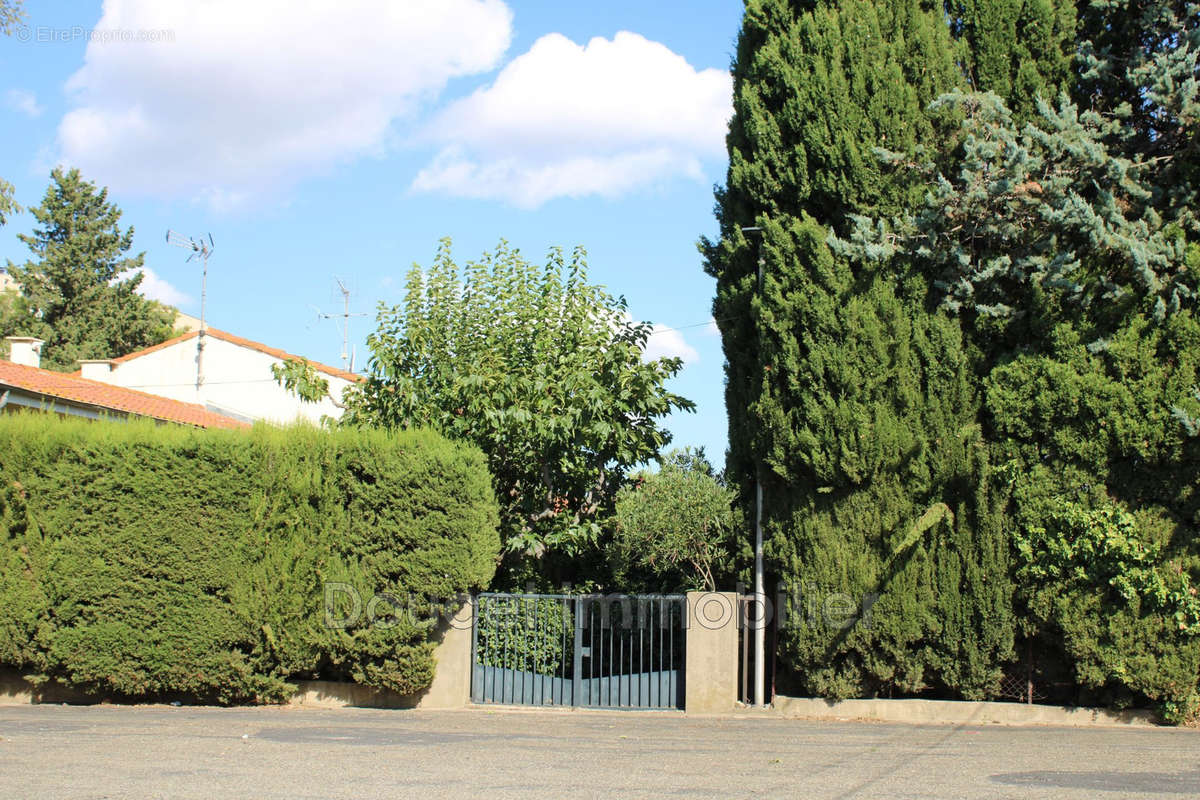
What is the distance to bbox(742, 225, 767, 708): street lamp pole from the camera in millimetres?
11617

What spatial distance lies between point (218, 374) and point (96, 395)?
430 inches

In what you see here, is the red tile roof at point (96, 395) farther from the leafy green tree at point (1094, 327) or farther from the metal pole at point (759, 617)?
the leafy green tree at point (1094, 327)

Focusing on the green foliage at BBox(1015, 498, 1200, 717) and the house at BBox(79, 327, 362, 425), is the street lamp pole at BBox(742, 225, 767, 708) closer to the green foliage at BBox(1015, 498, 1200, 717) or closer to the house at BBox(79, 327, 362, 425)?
the green foliage at BBox(1015, 498, 1200, 717)

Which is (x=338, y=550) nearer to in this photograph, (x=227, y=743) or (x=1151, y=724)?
(x=227, y=743)

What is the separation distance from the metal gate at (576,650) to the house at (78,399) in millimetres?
4734

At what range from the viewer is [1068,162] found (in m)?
10.5

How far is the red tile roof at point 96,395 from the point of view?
1650 cm

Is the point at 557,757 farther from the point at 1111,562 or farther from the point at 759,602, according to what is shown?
the point at 1111,562

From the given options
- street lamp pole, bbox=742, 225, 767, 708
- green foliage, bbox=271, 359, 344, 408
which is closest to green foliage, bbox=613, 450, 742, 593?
street lamp pole, bbox=742, 225, 767, 708

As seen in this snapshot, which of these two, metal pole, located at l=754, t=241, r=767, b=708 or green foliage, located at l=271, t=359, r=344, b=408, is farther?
green foliage, located at l=271, t=359, r=344, b=408

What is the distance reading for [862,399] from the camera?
10.9m

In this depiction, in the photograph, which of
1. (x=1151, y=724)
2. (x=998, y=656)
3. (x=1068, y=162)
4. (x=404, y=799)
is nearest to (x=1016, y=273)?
(x=1068, y=162)

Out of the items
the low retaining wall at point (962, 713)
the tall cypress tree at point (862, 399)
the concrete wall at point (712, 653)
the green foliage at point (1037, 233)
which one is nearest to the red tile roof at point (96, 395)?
the concrete wall at point (712, 653)

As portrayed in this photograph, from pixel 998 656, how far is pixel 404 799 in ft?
22.6
